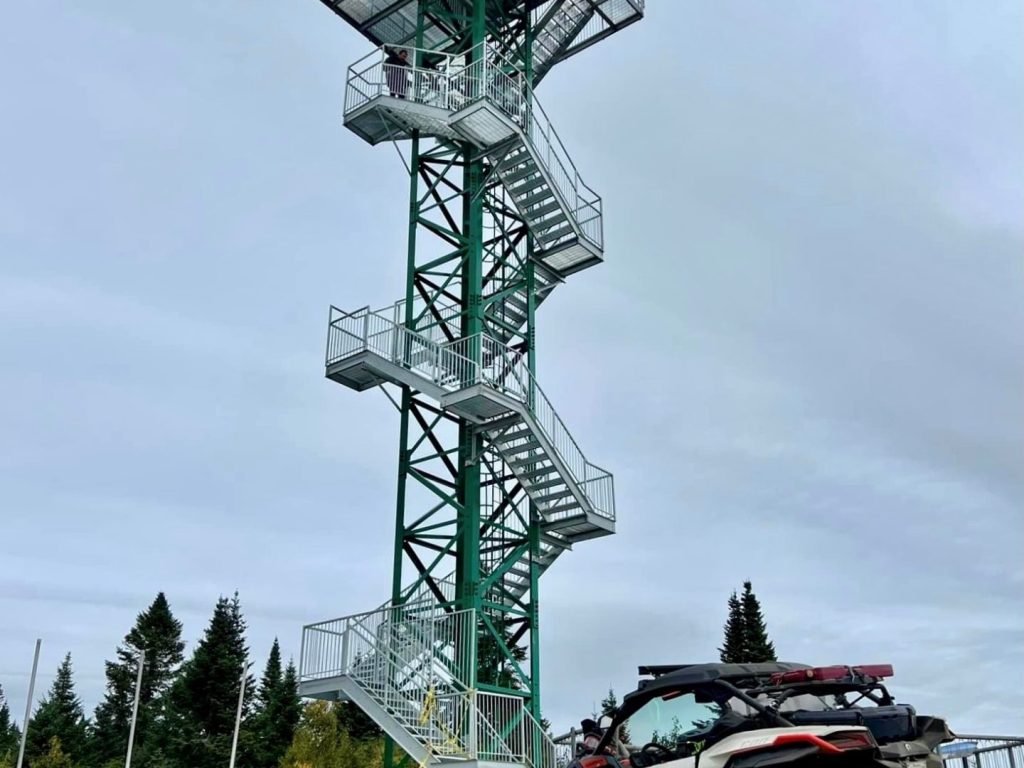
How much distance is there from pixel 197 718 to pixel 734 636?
24.3 metres

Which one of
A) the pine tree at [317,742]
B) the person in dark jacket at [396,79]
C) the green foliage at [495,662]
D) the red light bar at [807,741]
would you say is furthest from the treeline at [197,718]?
the red light bar at [807,741]

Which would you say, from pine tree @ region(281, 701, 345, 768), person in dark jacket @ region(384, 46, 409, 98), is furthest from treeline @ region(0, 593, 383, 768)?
person in dark jacket @ region(384, 46, 409, 98)

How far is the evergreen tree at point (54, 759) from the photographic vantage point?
46.5 meters

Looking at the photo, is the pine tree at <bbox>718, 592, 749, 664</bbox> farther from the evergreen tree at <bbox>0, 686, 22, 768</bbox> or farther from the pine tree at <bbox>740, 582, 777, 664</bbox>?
the evergreen tree at <bbox>0, 686, 22, 768</bbox>

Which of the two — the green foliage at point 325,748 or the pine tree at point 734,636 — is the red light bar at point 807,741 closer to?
the green foliage at point 325,748

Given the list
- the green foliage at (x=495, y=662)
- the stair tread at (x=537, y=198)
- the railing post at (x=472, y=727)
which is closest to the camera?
the railing post at (x=472, y=727)

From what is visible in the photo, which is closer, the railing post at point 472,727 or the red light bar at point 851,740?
the red light bar at point 851,740

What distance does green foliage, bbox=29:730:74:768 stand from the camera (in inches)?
1832

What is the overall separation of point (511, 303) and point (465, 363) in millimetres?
3858

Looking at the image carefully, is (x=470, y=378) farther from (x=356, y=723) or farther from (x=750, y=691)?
(x=356, y=723)

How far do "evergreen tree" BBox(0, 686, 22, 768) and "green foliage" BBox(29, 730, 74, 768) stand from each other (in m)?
2.81

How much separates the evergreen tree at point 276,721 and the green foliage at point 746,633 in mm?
18830

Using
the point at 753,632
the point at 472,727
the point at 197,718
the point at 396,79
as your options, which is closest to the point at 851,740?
the point at 472,727

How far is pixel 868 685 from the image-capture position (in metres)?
9.73
